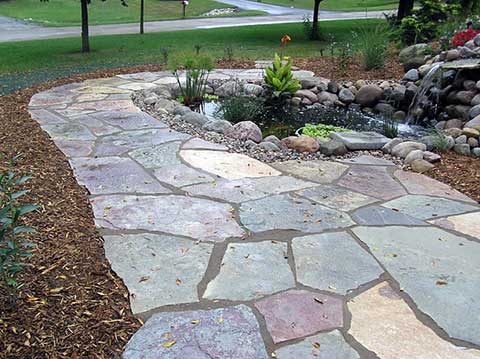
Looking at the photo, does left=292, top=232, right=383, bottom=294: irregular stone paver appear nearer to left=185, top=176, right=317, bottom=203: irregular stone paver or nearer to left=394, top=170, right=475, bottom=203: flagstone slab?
left=185, top=176, right=317, bottom=203: irregular stone paver

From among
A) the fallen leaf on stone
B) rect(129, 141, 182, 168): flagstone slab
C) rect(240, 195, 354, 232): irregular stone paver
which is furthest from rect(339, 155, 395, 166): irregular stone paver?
the fallen leaf on stone

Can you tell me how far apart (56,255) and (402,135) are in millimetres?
4316

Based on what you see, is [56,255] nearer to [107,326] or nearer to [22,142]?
[107,326]

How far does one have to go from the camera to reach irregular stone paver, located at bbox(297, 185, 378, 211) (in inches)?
125

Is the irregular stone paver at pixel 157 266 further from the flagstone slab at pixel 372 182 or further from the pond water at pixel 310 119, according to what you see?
the pond water at pixel 310 119

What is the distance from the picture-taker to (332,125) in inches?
229

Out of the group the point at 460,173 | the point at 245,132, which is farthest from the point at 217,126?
the point at 460,173

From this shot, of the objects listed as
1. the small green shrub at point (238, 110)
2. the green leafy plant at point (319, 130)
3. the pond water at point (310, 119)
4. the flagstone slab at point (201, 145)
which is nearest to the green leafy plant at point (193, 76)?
the pond water at point (310, 119)

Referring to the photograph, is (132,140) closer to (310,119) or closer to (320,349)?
(310,119)

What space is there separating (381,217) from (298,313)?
1.18 m

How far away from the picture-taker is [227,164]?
12.8ft

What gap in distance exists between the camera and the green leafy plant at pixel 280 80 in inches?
252

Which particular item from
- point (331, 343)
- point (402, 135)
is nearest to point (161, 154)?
point (331, 343)

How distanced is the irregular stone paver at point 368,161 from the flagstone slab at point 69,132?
2274 mm
